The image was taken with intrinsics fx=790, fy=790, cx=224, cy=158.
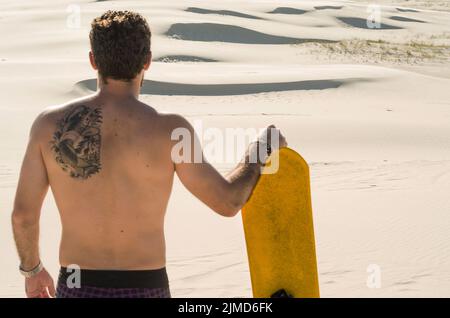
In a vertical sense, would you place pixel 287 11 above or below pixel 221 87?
below

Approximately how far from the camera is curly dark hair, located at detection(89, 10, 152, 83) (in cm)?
264

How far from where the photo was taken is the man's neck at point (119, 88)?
2754mm

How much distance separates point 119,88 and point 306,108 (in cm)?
1581

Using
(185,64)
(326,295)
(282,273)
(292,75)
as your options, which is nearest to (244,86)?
(292,75)

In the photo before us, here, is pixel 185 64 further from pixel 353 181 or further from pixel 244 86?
pixel 353 181

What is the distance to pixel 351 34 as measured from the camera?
114ft

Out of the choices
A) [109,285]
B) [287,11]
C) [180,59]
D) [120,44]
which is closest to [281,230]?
[109,285]

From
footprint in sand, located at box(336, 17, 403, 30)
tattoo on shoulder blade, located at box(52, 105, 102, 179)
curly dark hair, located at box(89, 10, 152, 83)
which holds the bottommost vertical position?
footprint in sand, located at box(336, 17, 403, 30)

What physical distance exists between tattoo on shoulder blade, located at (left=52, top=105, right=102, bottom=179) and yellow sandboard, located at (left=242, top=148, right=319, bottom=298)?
36.8 inches

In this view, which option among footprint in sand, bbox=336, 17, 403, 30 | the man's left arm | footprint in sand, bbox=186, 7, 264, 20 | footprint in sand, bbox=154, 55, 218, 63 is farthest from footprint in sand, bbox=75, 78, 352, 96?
footprint in sand, bbox=336, 17, 403, 30

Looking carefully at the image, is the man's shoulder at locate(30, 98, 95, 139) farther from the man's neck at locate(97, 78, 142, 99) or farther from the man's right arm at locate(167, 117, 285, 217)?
the man's right arm at locate(167, 117, 285, 217)

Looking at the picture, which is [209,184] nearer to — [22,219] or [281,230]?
[22,219]

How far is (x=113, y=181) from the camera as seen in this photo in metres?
2.74
